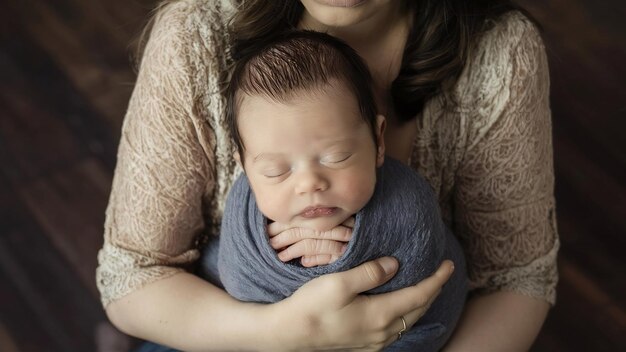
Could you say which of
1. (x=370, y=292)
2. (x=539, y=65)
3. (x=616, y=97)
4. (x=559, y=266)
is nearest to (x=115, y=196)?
(x=370, y=292)

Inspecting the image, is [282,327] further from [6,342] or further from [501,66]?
[6,342]

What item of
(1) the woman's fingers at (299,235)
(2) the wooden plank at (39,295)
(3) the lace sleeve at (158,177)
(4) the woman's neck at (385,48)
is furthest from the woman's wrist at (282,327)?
(2) the wooden plank at (39,295)

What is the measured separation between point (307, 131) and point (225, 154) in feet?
0.80

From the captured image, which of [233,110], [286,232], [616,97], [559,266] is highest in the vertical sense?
[233,110]

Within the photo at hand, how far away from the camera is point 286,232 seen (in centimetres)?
108

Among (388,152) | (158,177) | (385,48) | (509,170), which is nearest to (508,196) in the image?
(509,170)

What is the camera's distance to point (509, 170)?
4.09 ft

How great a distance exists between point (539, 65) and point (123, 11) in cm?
171

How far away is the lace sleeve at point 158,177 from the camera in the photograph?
1.18 meters

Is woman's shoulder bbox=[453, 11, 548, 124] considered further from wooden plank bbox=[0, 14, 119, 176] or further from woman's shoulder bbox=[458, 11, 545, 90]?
wooden plank bbox=[0, 14, 119, 176]

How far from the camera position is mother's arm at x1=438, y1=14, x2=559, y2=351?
1208 mm

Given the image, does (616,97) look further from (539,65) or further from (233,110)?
(233,110)

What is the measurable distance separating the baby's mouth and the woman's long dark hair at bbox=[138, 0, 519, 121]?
0.28 metres

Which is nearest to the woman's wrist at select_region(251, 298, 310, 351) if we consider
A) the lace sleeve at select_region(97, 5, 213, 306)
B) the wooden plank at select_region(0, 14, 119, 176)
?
the lace sleeve at select_region(97, 5, 213, 306)
